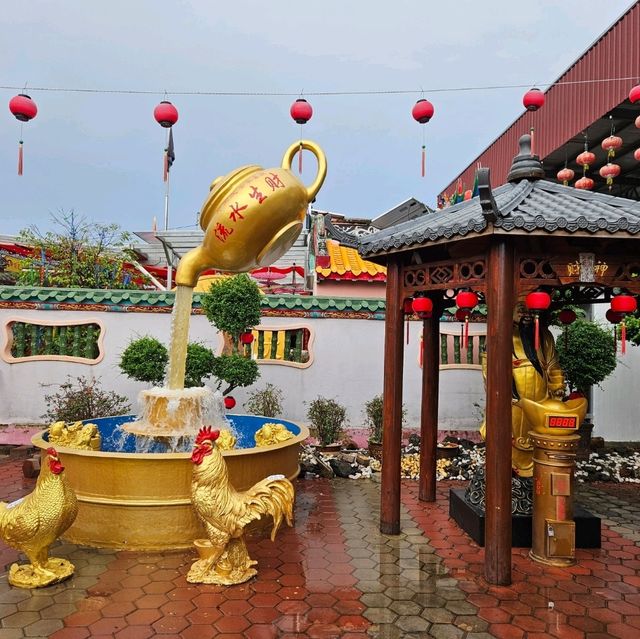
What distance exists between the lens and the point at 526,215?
12.6ft

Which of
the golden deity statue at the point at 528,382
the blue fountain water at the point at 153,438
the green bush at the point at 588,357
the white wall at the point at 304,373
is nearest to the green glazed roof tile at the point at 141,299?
the white wall at the point at 304,373

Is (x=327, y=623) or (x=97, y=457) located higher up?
(x=97, y=457)

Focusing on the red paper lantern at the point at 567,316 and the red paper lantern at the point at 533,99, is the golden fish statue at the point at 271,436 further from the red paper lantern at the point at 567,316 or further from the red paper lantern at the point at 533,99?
the red paper lantern at the point at 533,99

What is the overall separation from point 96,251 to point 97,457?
881 cm

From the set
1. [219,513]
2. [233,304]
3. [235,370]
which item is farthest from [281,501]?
[233,304]

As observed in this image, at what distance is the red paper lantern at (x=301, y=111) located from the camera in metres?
6.62

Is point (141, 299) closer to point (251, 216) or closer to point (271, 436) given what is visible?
point (271, 436)

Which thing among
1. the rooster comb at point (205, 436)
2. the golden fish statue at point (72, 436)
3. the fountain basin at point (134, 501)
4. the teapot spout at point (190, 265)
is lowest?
the fountain basin at point (134, 501)

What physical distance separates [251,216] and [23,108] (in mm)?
3546

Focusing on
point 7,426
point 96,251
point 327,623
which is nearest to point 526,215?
point 327,623

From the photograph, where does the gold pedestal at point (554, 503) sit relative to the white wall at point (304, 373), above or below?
below

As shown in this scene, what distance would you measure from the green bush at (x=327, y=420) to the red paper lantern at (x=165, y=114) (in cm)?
440

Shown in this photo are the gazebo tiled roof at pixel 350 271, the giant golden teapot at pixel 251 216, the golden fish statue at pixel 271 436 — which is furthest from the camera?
the gazebo tiled roof at pixel 350 271

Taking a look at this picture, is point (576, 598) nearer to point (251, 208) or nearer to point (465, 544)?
point (465, 544)
